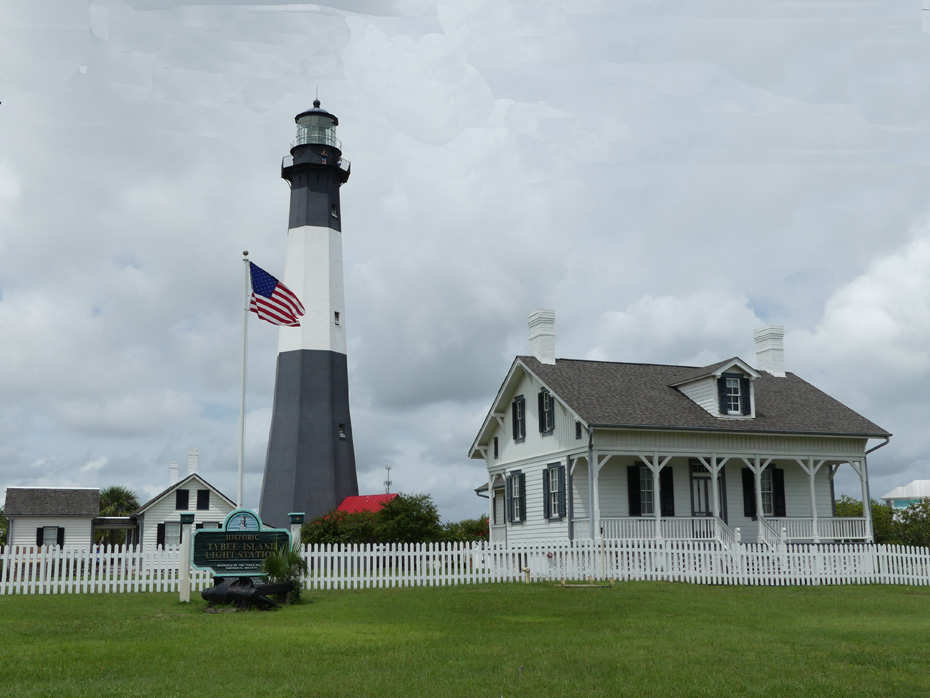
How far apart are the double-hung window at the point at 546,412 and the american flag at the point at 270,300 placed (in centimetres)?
931

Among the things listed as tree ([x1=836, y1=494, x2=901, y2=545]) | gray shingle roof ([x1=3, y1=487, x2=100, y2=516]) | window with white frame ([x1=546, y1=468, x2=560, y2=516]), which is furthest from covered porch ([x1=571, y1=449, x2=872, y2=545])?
gray shingle roof ([x1=3, y1=487, x2=100, y2=516])

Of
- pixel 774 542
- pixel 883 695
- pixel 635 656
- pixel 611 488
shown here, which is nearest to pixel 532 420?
pixel 611 488

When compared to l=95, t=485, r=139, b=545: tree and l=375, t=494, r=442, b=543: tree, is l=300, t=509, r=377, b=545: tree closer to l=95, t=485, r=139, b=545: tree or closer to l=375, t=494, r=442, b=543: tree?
l=375, t=494, r=442, b=543: tree

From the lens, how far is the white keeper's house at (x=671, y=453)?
25750 mm

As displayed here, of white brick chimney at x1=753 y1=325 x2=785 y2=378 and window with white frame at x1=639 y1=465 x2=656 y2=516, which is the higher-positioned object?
white brick chimney at x1=753 y1=325 x2=785 y2=378

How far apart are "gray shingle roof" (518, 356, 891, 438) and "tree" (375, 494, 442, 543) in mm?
5691

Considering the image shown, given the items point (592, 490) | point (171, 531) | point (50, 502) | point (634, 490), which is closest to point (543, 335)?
point (634, 490)

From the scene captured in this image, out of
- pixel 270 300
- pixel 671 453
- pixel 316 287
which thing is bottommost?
pixel 671 453

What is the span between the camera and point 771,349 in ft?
109

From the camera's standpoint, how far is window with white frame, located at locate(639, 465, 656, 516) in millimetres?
26656

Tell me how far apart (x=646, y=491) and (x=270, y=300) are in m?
12.5

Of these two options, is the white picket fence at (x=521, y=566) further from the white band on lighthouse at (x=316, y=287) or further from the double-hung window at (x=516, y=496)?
the white band on lighthouse at (x=316, y=287)

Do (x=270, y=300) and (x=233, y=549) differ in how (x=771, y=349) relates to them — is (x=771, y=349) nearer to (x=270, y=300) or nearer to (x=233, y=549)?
(x=270, y=300)

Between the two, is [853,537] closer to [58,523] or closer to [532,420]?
[532,420]
